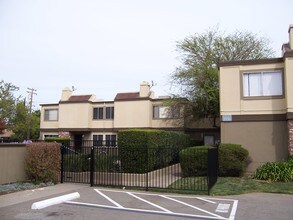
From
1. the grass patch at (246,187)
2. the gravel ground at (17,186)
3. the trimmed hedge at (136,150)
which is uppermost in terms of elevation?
the trimmed hedge at (136,150)

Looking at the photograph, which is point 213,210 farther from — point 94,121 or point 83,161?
point 94,121

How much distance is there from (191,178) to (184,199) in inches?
155

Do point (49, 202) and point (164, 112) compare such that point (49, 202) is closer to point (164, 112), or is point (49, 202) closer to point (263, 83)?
point (263, 83)

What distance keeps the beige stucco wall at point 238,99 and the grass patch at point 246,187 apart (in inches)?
150

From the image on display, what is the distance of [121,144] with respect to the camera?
576 inches

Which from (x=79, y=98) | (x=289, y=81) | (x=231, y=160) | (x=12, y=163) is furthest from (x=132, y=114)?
(x=12, y=163)

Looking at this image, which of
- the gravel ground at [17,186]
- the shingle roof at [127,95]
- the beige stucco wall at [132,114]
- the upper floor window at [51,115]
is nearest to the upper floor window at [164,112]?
the beige stucco wall at [132,114]

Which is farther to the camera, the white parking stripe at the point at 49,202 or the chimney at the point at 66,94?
the chimney at the point at 66,94

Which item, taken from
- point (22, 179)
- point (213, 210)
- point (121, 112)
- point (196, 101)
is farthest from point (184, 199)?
point (121, 112)

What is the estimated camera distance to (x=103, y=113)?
3703 cm

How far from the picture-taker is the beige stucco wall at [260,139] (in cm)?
1573

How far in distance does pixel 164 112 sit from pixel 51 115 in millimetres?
14650

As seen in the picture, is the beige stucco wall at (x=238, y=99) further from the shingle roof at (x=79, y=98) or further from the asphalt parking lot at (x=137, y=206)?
the shingle roof at (x=79, y=98)

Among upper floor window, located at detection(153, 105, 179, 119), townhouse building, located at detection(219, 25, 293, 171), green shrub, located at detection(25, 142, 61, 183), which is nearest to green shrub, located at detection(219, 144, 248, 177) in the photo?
townhouse building, located at detection(219, 25, 293, 171)
